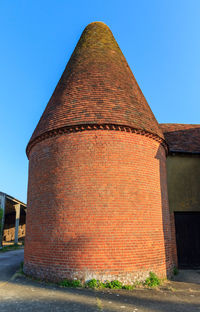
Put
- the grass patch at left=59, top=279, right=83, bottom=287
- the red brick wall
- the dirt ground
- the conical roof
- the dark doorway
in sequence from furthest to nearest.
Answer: the dark doorway < the red brick wall < the conical roof < the grass patch at left=59, top=279, right=83, bottom=287 < the dirt ground

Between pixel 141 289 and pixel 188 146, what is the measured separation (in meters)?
7.48

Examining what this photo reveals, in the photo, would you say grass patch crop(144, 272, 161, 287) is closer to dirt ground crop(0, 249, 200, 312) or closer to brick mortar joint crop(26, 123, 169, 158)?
dirt ground crop(0, 249, 200, 312)

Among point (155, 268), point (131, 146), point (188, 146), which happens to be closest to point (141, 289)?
point (155, 268)

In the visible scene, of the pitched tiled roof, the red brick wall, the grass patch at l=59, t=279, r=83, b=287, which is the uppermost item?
the pitched tiled roof

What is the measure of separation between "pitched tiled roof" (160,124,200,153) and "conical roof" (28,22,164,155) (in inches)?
100

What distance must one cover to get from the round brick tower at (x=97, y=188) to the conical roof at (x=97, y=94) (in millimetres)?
43

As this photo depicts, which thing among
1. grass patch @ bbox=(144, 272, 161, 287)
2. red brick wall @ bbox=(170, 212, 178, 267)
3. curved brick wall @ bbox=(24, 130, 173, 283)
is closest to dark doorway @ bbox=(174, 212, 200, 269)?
red brick wall @ bbox=(170, 212, 178, 267)

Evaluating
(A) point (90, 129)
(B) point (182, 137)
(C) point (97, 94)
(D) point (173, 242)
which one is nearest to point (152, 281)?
(D) point (173, 242)

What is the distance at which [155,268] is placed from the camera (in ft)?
26.3

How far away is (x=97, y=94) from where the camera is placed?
9344mm

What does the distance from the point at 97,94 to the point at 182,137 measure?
6.09 metres

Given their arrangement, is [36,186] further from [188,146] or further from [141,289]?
[188,146]

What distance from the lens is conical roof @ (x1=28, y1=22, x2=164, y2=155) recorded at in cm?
884

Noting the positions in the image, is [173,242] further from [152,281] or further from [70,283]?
[70,283]
